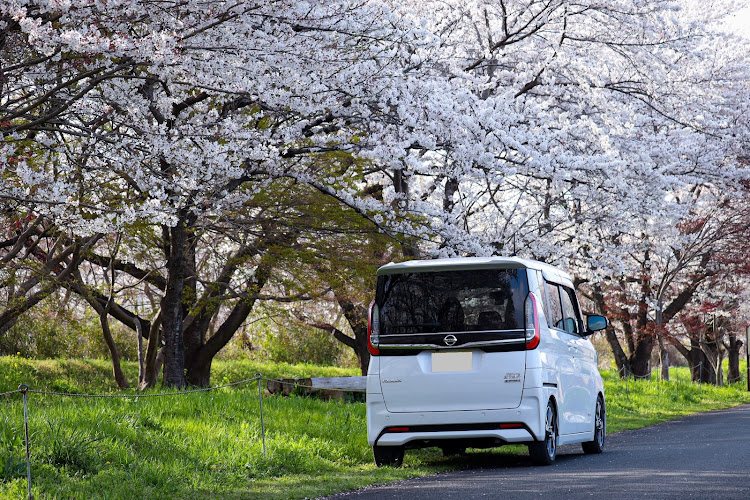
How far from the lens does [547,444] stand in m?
9.24

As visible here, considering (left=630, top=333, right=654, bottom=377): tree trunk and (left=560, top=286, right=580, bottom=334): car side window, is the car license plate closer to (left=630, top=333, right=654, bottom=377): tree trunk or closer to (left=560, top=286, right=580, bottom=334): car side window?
(left=560, top=286, right=580, bottom=334): car side window

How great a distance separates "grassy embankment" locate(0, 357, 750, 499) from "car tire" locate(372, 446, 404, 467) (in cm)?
19

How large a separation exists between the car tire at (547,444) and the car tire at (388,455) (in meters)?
1.31

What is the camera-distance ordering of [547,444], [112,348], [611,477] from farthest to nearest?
1. [112,348]
2. [547,444]
3. [611,477]

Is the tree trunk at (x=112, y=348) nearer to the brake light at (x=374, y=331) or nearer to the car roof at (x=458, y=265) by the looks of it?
the brake light at (x=374, y=331)

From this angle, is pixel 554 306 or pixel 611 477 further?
→ pixel 554 306

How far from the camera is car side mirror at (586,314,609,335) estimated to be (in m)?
11.0

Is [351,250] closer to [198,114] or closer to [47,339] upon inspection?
[198,114]

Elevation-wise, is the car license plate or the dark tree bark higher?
the car license plate

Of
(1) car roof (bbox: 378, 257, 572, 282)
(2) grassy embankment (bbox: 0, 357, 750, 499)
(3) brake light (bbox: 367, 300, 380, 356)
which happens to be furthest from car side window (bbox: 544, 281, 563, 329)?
(3) brake light (bbox: 367, 300, 380, 356)

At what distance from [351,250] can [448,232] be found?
2.08m

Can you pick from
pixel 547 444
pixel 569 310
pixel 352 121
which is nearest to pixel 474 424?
pixel 547 444

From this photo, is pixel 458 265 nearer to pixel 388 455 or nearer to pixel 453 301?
pixel 453 301

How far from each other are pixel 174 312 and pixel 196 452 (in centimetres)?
694
